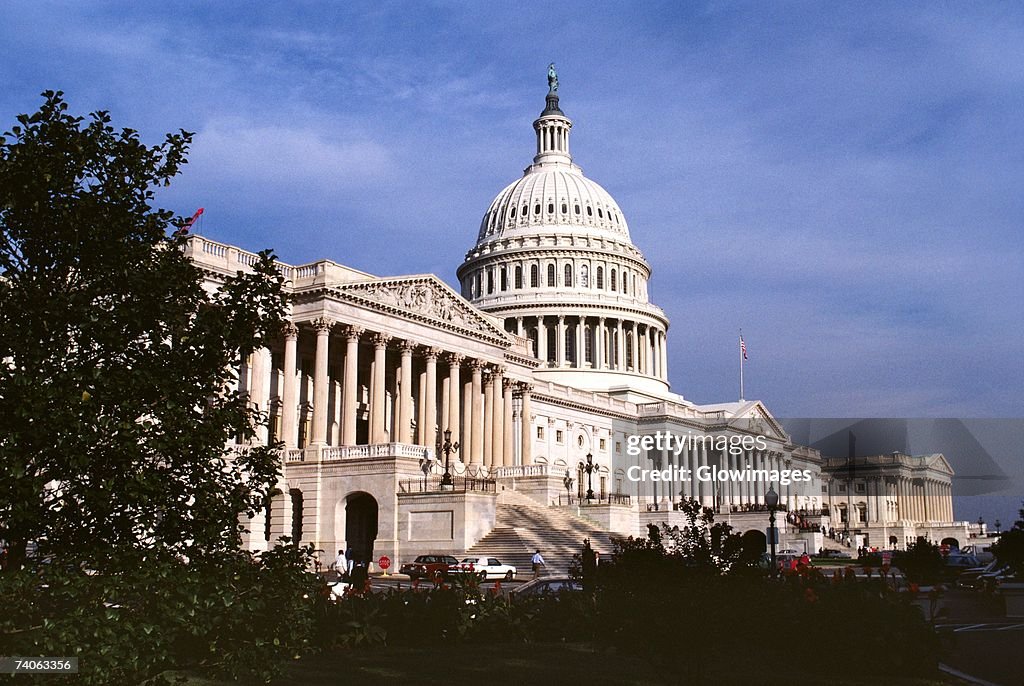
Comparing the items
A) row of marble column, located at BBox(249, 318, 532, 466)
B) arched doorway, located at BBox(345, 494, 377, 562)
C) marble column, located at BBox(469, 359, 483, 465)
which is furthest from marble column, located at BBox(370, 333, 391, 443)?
marble column, located at BBox(469, 359, 483, 465)

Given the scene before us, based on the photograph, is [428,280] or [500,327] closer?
[428,280]

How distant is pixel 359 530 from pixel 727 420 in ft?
237

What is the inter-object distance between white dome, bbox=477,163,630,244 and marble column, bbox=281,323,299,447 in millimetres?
86138

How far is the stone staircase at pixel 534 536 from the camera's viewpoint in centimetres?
6012

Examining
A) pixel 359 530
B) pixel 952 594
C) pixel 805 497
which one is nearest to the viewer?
pixel 952 594

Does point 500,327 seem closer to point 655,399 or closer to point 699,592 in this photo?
point 655,399

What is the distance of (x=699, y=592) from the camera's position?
1708cm

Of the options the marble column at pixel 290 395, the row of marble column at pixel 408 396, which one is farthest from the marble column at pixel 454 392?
the marble column at pixel 290 395

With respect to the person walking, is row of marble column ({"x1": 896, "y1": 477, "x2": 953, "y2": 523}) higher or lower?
higher

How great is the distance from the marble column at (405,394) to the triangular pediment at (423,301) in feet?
7.30

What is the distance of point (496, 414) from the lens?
3339 inches

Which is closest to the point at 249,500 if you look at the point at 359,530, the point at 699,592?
the point at 699,592

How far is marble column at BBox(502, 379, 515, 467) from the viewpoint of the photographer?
280ft

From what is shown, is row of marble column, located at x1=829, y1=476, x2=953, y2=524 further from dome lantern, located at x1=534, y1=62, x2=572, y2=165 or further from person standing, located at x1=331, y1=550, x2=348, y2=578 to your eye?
person standing, located at x1=331, y1=550, x2=348, y2=578
